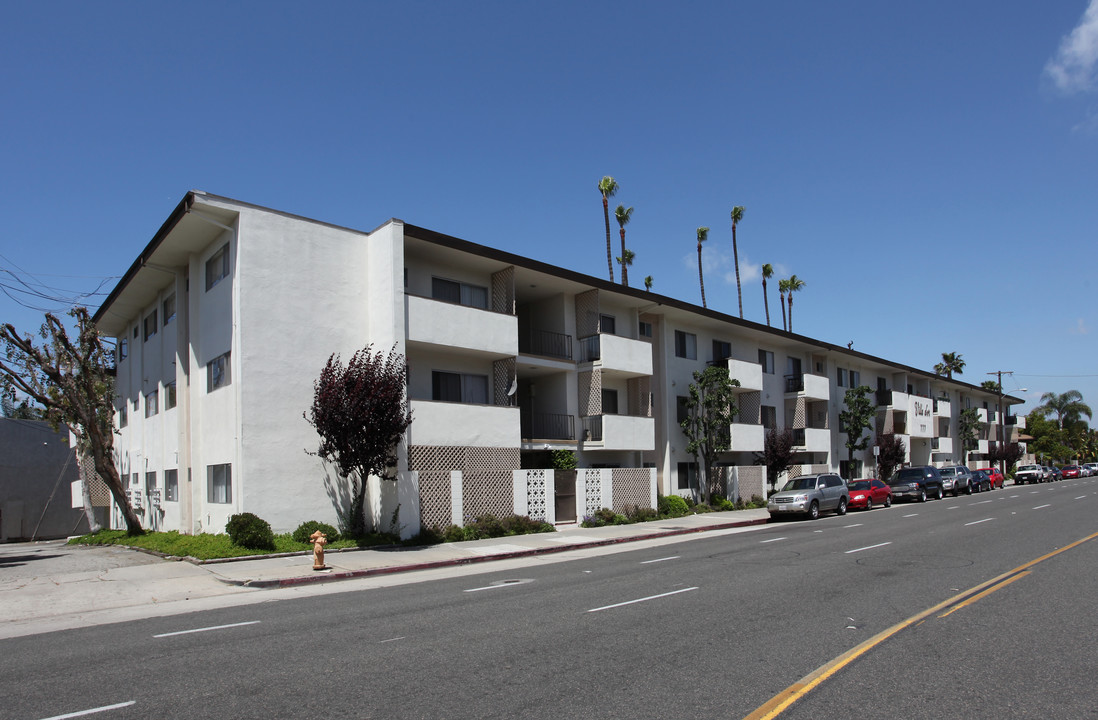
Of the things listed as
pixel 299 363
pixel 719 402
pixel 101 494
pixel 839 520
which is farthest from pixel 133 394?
pixel 839 520

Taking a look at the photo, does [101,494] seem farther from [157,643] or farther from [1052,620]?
[1052,620]

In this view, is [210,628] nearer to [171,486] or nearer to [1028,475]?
[171,486]

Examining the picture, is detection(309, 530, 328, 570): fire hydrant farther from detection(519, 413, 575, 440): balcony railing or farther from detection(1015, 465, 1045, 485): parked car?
detection(1015, 465, 1045, 485): parked car

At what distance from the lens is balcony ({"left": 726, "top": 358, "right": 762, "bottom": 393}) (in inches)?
1399

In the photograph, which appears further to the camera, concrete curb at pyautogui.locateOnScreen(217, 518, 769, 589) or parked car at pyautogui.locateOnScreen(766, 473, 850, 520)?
parked car at pyautogui.locateOnScreen(766, 473, 850, 520)

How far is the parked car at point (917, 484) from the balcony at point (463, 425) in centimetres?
2507

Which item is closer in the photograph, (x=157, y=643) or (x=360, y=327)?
(x=157, y=643)

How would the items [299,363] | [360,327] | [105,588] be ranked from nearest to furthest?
[105,588] < [299,363] < [360,327]

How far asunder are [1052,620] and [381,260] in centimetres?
1837

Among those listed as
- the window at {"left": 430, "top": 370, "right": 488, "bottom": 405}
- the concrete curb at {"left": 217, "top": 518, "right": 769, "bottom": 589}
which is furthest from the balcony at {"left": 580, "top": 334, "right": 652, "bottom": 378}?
the concrete curb at {"left": 217, "top": 518, "right": 769, "bottom": 589}

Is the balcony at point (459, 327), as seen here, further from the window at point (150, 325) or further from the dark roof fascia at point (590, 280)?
the window at point (150, 325)

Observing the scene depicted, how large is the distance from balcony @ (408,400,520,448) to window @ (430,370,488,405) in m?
0.99

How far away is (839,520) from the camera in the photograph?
2758 centimetres

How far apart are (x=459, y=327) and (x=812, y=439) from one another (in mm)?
25742
